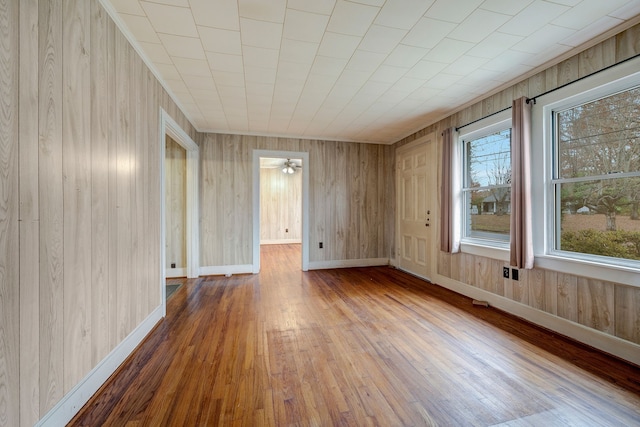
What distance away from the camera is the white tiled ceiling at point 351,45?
1.67 meters

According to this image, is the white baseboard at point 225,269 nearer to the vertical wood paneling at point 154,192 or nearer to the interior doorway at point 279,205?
the vertical wood paneling at point 154,192

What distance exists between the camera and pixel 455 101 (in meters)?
3.16

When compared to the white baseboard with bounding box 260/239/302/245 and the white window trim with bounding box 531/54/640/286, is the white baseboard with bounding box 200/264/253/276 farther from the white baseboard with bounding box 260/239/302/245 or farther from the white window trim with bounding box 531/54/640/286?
the white window trim with bounding box 531/54/640/286

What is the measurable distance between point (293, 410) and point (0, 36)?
211 centimetres

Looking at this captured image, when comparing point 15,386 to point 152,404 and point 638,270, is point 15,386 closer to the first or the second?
point 152,404

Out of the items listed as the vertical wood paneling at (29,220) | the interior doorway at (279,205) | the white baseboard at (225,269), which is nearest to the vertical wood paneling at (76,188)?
the vertical wood paneling at (29,220)

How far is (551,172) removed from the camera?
2.39 meters

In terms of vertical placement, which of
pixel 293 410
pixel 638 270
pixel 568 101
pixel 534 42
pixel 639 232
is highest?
pixel 534 42

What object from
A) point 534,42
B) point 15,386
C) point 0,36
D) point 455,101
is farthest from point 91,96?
point 455,101

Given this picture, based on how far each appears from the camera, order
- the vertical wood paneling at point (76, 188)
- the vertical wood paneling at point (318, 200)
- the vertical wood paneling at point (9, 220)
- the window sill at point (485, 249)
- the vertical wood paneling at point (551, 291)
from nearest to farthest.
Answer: the vertical wood paneling at point (9, 220)
the vertical wood paneling at point (76, 188)
the vertical wood paneling at point (551, 291)
the window sill at point (485, 249)
the vertical wood paneling at point (318, 200)

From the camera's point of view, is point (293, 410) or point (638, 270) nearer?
point (293, 410)

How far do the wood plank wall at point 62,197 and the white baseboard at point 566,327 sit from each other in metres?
3.56

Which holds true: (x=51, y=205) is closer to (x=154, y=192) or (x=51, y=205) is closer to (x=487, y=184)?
(x=154, y=192)

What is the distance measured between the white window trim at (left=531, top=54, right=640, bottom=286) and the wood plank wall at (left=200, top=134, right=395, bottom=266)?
107 inches
